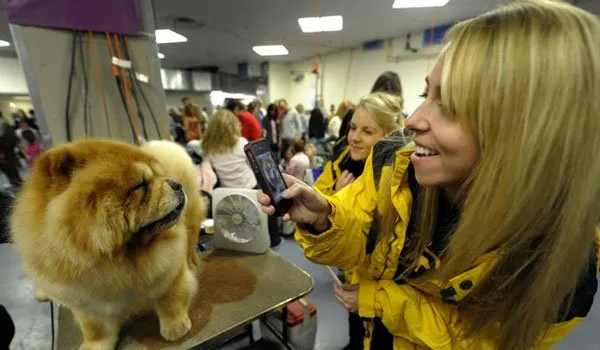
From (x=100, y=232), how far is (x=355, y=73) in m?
8.53

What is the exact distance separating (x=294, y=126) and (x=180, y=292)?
20.2ft

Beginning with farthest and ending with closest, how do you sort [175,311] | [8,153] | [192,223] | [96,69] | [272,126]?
[272,126] < [8,153] < [96,69] < [192,223] < [175,311]

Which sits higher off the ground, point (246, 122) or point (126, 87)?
point (126, 87)

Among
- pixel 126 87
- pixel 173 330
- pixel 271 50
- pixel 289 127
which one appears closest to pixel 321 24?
pixel 289 127

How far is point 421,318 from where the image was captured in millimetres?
781

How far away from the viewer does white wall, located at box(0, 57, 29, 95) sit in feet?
26.8

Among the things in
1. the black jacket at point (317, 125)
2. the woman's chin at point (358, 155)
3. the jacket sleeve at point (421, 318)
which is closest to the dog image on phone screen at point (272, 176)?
the jacket sleeve at point (421, 318)

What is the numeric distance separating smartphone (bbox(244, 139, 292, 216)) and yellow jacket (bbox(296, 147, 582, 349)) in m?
0.13

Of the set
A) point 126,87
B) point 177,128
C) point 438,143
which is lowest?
point 177,128

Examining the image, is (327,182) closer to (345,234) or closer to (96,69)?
(345,234)

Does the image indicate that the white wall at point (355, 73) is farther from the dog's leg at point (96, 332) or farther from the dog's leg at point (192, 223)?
the dog's leg at point (96, 332)

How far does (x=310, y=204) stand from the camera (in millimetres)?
825

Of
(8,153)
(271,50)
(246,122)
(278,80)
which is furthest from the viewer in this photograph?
(278,80)

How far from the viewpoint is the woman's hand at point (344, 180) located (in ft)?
5.33
